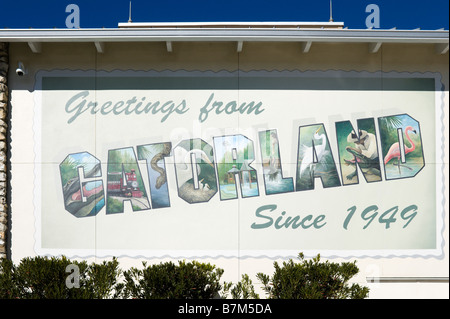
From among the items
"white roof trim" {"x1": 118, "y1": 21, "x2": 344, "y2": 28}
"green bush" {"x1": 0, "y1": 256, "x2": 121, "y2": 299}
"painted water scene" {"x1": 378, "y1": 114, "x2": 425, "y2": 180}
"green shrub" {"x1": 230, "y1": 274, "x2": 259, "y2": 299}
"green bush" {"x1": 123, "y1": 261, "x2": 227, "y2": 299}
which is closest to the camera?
"green bush" {"x1": 0, "y1": 256, "x2": 121, "y2": 299}

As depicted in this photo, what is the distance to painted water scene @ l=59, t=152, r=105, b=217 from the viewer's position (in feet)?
21.9

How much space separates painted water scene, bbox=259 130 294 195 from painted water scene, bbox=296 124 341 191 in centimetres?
21

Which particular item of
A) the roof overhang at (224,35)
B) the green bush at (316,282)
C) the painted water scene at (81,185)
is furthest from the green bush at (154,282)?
the roof overhang at (224,35)

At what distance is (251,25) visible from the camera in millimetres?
8023

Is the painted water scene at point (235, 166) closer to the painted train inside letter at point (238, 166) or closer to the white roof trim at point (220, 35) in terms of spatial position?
the painted train inside letter at point (238, 166)

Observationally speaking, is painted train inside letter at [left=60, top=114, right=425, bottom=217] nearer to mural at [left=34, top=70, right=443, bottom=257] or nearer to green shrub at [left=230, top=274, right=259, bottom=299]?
mural at [left=34, top=70, right=443, bottom=257]

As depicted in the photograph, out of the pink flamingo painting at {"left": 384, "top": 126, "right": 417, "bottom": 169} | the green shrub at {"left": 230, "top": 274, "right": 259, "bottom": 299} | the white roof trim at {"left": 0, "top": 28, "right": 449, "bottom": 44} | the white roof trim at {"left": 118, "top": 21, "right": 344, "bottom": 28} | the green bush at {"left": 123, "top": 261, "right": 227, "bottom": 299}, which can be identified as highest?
the white roof trim at {"left": 118, "top": 21, "right": 344, "bottom": 28}

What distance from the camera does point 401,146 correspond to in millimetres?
6801

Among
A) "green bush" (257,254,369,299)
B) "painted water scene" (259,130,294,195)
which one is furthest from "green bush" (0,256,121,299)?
"painted water scene" (259,130,294,195)

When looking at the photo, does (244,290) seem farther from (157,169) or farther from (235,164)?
(157,169)

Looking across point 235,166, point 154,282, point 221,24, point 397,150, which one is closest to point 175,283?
point 154,282

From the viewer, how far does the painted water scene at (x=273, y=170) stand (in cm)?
672

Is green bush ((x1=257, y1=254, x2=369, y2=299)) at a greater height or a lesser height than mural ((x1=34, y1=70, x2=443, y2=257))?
lesser
